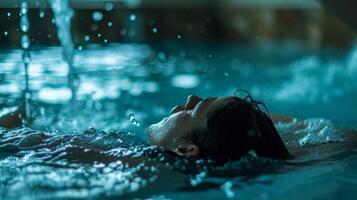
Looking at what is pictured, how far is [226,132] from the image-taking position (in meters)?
2.59

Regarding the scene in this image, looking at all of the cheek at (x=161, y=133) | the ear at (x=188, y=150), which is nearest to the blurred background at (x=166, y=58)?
the cheek at (x=161, y=133)

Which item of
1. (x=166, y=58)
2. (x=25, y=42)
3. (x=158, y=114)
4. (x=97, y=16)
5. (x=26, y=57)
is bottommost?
(x=158, y=114)

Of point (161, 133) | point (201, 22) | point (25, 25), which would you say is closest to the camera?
point (161, 133)

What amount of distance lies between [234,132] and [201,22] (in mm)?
11316

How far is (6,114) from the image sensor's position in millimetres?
3709

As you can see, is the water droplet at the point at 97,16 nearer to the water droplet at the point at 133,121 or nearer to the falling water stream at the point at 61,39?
the falling water stream at the point at 61,39

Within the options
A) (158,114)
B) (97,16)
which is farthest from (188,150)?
(97,16)

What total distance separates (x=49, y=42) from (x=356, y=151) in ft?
29.3

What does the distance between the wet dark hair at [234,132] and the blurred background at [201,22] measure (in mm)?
9281

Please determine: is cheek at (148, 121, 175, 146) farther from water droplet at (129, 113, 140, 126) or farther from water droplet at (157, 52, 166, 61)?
water droplet at (157, 52, 166, 61)

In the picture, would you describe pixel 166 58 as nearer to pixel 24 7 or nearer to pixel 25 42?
pixel 25 42

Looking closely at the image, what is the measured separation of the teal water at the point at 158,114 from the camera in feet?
7.86

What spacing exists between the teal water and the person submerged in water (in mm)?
73

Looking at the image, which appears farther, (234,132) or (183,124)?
(183,124)
